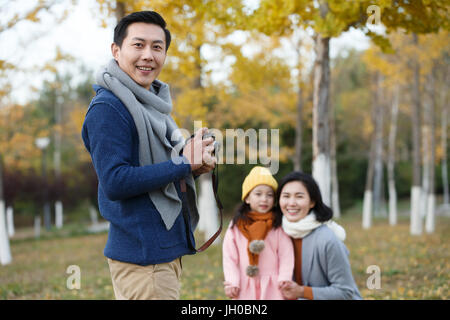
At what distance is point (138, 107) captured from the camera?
161cm

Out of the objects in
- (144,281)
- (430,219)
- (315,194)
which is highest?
(315,194)

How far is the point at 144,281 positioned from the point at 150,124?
0.63 metres

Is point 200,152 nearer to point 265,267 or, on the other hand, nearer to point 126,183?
point 126,183

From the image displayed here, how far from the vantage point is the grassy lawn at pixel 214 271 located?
5.07 metres

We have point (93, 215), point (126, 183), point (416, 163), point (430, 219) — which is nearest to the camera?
point (126, 183)

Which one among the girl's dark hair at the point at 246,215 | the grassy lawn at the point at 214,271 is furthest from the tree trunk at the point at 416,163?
the girl's dark hair at the point at 246,215

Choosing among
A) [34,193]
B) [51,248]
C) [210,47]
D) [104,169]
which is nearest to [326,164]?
[104,169]

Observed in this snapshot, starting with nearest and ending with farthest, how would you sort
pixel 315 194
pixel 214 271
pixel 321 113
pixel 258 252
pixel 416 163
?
pixel 258 252 → pixel 315 194 → pixel 321 113 → pixel 214 271 → pixel 416 163

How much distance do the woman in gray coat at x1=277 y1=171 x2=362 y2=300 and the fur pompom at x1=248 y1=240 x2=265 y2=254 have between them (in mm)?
212

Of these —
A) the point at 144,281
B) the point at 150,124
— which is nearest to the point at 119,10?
the point at 150,124

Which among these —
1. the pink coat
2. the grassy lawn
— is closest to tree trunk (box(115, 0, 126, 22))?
the grassy lawn

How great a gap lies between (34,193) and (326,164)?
64.0 ft

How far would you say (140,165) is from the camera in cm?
164

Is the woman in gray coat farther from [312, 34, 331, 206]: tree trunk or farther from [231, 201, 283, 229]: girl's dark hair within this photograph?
[312, 34, 331, 206]: tree trunk
